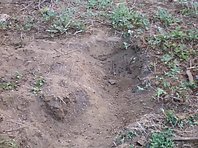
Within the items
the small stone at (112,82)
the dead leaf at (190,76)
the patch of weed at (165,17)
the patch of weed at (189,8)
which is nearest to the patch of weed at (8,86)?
the small stone at (112,82)

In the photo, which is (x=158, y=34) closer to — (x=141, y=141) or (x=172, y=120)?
(x=172, y=120)

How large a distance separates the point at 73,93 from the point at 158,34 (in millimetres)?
1165

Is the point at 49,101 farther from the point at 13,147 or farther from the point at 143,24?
the point at 143,24

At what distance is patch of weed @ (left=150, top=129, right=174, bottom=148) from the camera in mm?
3344

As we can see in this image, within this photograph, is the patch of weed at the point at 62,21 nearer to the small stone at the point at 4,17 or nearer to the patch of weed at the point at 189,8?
the small stone at the point at 4,17

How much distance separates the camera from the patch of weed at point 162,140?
3344mm

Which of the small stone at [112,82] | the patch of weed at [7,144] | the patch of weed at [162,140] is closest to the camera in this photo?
the patch of weed at [162,140]

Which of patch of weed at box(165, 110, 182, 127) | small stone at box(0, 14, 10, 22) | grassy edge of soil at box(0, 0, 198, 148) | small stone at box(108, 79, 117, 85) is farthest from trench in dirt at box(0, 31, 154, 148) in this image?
small stone at box(0, 14, 10, 22)

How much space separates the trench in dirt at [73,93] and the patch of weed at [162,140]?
361 millimetres

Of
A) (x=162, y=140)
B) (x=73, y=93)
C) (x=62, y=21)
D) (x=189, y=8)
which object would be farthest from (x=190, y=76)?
(x=62, y=21)

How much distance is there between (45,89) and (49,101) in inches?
5.6

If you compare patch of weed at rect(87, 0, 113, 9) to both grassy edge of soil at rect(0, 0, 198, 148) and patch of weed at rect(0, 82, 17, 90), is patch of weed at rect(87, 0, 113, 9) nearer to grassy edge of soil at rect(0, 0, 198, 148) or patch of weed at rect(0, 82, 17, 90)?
grassy edge of soil at rect(0, 0, 198, 148)

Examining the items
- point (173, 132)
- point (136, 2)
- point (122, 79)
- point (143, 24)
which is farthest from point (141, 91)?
point (136, 2)

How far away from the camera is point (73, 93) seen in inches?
Answer: 159
